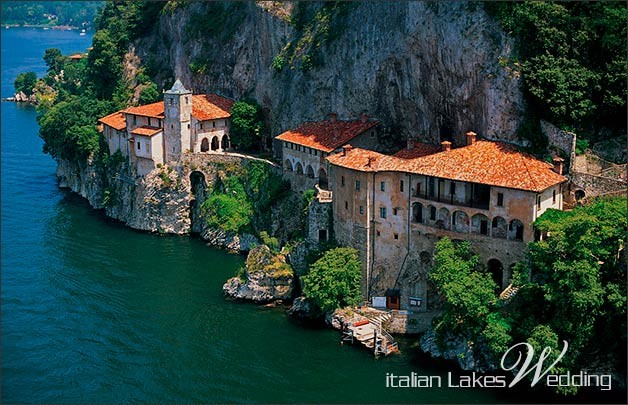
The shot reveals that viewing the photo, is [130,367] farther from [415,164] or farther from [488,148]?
[488,148]

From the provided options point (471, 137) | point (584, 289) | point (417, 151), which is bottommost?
point (584, 289)

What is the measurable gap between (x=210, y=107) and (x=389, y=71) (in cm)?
2261

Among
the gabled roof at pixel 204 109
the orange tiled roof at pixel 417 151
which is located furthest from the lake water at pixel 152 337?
the orange tiled roof at pixel 417 151

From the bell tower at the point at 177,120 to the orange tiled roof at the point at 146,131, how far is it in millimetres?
1043

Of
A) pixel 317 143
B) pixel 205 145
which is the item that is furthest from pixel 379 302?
pixel 205 145

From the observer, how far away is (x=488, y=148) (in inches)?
2498

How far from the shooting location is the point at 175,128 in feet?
284

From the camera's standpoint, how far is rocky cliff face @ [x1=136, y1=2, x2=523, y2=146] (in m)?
64.9

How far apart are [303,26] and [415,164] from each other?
2405cm

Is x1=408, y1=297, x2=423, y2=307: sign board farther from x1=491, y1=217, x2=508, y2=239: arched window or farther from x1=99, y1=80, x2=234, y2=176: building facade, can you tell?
x1=99, y1=80, x2=234, y2=176: building facade

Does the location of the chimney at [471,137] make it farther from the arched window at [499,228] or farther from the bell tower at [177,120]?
the bell tower at [177,120]

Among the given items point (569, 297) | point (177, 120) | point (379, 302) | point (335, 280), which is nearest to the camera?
point (569, 297)

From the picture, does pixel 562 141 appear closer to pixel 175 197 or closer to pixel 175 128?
pixel 175 128

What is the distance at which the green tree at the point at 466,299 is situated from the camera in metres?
57.0
